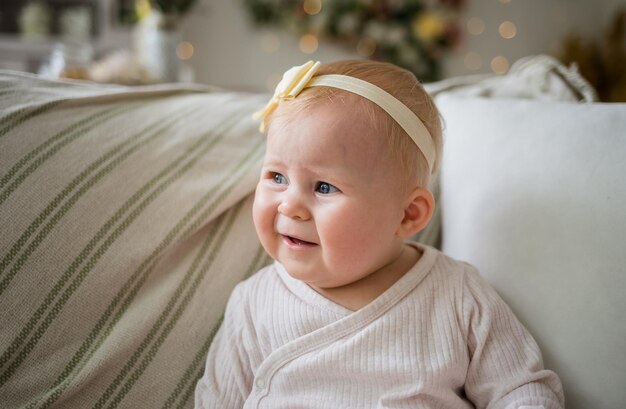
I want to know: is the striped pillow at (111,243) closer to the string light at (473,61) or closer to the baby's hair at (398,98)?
the baby's hair at (398,98)

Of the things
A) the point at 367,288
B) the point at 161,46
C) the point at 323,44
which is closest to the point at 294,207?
the point at 367,288

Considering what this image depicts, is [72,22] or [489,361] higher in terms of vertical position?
[72,22]

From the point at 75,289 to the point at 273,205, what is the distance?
13.4 inches

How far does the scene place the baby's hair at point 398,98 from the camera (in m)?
0.71

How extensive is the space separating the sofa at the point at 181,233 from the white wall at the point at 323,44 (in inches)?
112

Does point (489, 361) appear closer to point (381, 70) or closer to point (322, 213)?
point (322, 213)

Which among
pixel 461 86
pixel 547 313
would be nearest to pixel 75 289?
pixel 547 313

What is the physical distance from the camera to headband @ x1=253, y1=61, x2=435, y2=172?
2.36 feet

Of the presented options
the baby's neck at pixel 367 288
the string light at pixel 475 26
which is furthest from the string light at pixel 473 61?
the baby's neck at pixel 367 288

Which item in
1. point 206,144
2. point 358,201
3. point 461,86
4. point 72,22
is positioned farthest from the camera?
point 72,22

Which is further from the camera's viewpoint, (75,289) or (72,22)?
(72,22)

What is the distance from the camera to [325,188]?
72 cm

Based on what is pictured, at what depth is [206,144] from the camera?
96 centimetres

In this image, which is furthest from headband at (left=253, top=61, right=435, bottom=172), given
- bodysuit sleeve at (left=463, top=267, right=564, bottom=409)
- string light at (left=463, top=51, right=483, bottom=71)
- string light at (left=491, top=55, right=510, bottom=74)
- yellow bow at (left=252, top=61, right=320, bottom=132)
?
string light at (left=491, top=55, right=510, bottom=74)
